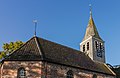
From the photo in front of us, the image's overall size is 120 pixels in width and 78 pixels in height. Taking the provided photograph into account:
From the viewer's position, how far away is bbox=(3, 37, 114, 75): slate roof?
23.8 m

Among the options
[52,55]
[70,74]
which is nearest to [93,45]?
[70,74]

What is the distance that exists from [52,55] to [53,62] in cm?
155

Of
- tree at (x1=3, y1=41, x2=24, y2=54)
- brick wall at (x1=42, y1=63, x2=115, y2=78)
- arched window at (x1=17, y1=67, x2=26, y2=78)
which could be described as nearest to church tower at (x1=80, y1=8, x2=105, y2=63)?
brick wall at (x1=42, y1=63, x2=115, y2=78)

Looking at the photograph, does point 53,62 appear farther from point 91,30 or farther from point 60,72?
point 91,30

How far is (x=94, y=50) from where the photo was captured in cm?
3381

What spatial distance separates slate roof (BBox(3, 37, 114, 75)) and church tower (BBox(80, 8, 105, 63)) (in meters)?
1.40

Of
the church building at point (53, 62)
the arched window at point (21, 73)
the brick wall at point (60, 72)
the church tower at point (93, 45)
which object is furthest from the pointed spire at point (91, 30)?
the arched window at point (21, 73)

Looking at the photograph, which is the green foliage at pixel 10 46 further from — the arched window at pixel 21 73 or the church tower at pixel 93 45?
→ the arched window at pixel 21 73

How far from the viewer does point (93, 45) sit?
112 ft

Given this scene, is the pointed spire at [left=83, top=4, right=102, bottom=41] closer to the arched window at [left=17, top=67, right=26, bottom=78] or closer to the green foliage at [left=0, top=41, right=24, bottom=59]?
the green foliage at [left=0, top=41, right=24, bottom=59]

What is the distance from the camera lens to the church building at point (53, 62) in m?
23.2

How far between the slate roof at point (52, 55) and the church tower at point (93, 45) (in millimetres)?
1402

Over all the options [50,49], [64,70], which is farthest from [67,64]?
[50,49]

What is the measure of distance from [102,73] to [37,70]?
10.2m
